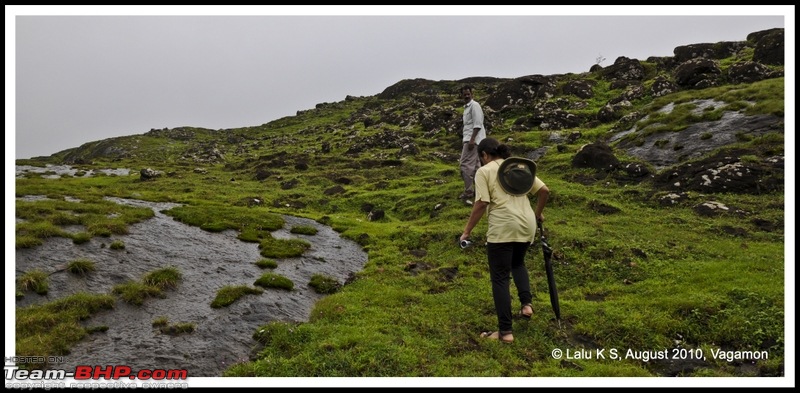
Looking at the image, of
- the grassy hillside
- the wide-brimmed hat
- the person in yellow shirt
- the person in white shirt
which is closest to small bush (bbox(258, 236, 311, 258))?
the grassy hillside

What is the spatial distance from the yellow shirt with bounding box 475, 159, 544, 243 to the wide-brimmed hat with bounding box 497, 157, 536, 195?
0.35 feet

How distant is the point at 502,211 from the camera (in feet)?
28.0

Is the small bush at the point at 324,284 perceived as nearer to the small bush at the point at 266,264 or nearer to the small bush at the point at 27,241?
the small bush at the point at 266,264

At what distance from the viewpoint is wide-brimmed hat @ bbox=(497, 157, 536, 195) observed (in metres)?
8.59

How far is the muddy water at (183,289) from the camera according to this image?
8.02 m

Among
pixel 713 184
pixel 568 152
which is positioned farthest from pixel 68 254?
pixel 568 152

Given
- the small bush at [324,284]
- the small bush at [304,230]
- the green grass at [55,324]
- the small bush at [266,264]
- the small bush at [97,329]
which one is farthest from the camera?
the small bush at [304,230]

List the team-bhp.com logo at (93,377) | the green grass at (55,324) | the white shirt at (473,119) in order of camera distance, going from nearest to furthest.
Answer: the team-bhp.com logo at (93,377) < the green grass at (55,324) < the white shirt at (473,119)

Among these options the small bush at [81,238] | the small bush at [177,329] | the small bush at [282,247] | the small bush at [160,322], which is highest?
the small bush at [81,238]

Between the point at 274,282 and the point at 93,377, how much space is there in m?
5.74

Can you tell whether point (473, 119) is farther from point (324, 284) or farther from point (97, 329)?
point (97, 329)

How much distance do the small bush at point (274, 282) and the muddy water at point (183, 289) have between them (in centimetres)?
31

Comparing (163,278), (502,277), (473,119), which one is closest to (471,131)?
(473,119)

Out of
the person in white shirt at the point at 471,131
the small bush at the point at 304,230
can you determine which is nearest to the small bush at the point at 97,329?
the small bush at the point at 304,230
